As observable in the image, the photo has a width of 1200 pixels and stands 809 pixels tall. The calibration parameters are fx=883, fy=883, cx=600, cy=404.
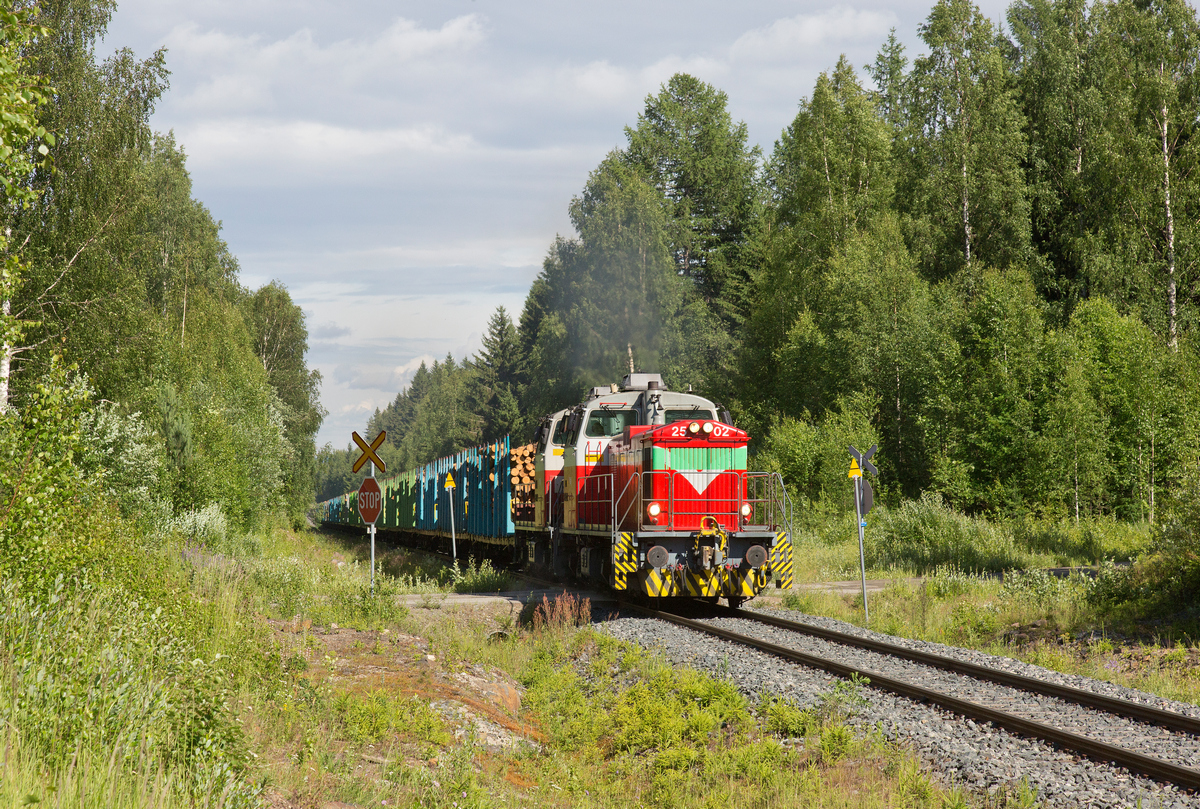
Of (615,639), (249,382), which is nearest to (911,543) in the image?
(615,639)

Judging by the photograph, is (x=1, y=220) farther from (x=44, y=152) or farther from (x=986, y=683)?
(x=986, y=683)

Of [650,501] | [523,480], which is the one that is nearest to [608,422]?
[650,501]

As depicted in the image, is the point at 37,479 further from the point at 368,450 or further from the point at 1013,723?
the point at 1013,723

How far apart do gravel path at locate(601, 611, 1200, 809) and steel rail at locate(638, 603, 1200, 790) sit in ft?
0.35

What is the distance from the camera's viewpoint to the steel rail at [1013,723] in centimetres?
604

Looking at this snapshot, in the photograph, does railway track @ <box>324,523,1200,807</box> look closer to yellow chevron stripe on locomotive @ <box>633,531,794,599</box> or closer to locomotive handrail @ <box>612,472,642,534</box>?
yellow chevron stripe on locomotive @ <box>633,531,794,599</box>

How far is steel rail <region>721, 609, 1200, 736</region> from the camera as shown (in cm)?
747

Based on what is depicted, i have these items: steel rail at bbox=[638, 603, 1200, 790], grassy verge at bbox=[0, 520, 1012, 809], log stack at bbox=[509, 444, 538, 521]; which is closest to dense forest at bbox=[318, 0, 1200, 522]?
log stack at bbox=[509, 444, 538, 521]

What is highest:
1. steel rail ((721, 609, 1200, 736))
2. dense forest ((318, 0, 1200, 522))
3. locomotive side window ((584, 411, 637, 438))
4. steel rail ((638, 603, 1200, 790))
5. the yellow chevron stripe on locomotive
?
dense forest ((318, 0, 1200, 522))

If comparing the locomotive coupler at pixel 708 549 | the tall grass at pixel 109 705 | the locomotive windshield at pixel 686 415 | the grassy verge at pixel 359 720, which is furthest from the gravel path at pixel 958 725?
the tall grass at pixel 109 705

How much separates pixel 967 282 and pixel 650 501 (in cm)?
2431

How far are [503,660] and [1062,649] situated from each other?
7281mm

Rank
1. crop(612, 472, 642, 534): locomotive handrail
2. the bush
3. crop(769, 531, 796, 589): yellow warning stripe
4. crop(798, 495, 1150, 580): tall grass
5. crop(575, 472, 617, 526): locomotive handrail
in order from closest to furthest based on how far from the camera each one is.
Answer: crop(612, 472, 642, 534): locomotive handrail
crop(769, 531, 796, 589): yellow warning stripe
crop(575, 472, 617, 526): locomotive handrail
crop(798, 495, 1150, 580): tall grass
the bush

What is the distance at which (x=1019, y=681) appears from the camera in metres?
8.82
